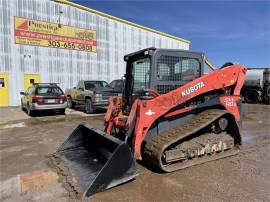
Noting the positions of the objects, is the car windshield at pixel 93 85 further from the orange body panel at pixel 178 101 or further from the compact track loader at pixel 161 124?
the orange body panel at pixel 178 101

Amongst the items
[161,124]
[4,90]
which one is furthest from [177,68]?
[4,90]

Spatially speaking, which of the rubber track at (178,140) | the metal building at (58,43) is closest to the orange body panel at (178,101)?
the rubber track at (178,140)

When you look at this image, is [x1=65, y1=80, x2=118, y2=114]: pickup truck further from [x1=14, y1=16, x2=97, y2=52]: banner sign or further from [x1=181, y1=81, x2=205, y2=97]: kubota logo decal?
[x1=181, y1=81, x2=205, y2=97]: kubota logo decal

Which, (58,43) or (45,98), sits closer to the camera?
(45,98)

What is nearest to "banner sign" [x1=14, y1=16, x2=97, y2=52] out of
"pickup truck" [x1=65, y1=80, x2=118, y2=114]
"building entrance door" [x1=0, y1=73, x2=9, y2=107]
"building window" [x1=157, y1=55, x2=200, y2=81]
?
"building entrance door" [x1=0, y1=73, x2=9, y2=107]

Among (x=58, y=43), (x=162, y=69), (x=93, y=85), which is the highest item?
(x=58, y=43)

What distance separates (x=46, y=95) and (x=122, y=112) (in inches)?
326

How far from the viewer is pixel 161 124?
203 inches

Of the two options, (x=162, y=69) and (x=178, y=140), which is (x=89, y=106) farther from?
(x=178, y=140)

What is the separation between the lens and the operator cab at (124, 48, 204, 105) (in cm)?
523

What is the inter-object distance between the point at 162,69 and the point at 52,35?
16754 millimetres

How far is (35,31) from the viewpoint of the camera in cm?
1909

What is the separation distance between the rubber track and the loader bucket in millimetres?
600

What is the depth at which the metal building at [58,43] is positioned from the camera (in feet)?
59.5
